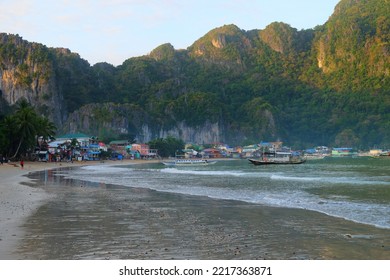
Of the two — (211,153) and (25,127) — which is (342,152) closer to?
(211,153)

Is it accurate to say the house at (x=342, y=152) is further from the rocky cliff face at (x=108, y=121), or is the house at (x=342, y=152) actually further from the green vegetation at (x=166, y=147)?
the rocky cliff face at (x=108, y=121)

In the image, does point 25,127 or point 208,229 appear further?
point 25,127

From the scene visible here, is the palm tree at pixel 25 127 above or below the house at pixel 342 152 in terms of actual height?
above

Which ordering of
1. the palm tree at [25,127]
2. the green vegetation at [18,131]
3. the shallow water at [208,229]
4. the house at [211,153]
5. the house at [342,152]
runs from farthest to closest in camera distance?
the house at [342,152] → the house at [211,153] → the palm tree at [25,127] → the green vegetation at [18,131] → the shallow water at [208,229]

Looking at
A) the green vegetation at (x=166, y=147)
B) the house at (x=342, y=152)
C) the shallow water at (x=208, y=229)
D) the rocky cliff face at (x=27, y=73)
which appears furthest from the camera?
the house at (x=342, y=152)

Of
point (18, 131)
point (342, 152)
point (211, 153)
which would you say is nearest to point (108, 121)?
point (211, 153)

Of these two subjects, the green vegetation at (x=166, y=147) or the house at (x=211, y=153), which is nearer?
the green vegetation at (x=166, y=147)

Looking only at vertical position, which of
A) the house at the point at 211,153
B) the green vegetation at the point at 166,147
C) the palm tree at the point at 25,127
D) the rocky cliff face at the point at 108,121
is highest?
the rocky cliff face at the point at 108,121

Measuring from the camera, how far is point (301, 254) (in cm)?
1162

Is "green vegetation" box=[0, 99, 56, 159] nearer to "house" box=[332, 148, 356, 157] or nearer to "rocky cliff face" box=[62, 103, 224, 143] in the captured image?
"rocky cliff face" box=[62, 103, 224, 143]

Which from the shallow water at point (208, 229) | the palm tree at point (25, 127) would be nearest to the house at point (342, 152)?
the palm tree at point (25, 127)

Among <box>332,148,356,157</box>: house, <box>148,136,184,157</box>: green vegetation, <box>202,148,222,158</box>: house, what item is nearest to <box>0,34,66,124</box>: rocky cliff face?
<box>148,136,184,157</box>: green vegetation

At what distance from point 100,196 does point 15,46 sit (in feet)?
559
